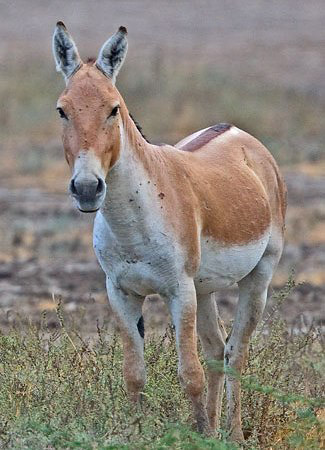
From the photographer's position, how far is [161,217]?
6.40 meters

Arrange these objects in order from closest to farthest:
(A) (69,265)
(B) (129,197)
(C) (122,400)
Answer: (B) (129,197) < (C) (122,400) < (A) (69,265)

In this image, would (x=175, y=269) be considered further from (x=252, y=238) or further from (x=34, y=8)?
(x=34, y=8)

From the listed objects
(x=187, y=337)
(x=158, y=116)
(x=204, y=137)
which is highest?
(x=204, y=137)

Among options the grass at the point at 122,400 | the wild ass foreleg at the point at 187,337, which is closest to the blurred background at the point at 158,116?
the grass at the point at 122,400

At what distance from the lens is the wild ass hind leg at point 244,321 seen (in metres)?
7.33

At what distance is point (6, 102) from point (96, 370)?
21.7 metres

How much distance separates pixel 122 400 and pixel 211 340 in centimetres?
104

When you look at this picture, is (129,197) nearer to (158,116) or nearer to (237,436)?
(237,436)

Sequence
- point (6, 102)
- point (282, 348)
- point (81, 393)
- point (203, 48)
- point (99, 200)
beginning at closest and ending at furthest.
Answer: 1. point (99, 200)
2. point (81, 393)
3. point (282, 348)
4. point (6, 102)
5. point (203, 48)

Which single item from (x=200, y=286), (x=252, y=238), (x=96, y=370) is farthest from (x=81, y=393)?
(x=252, y=238)

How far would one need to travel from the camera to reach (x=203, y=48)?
4741 centimetres

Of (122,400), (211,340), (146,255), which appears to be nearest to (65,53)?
(146,255)

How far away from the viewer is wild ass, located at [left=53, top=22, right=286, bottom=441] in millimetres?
6008

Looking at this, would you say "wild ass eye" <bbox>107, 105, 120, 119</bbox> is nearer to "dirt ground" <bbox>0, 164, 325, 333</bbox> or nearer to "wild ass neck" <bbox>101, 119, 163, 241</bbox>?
"wild ass neck" <bbox>101, 119, 163, 241</bbox>
